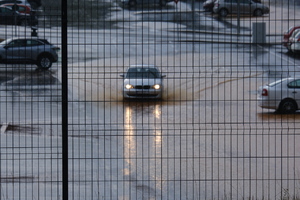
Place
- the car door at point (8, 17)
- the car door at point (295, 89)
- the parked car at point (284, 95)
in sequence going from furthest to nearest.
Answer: the car door at point (295, 89), the parked car at point (284, 95), the car door at point (8, 17)

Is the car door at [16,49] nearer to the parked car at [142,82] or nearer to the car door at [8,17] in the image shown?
the car door at [8,17]

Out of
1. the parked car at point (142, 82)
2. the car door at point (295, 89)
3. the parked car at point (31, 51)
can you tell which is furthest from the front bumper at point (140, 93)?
the car door at point (295, 89)

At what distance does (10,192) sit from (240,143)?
6.19m

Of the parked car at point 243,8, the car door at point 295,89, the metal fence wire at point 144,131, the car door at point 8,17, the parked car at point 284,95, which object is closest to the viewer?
the metal fence wire at point 144,131

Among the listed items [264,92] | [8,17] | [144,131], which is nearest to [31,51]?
[144,131]

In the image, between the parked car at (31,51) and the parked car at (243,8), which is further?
the parked car at (243,8)

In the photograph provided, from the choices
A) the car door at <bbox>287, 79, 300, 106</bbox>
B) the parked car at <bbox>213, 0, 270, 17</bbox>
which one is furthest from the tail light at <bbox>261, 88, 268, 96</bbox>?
the parked car at <bbox>213, 0, 270, 17</bbox>

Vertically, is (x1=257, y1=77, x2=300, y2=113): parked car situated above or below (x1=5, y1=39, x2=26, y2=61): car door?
below

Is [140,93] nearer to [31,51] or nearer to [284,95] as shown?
[31,51]

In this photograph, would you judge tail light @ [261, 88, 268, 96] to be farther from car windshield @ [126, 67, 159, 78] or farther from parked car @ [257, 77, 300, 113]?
car windshield @ [126, 67, 159, 78]

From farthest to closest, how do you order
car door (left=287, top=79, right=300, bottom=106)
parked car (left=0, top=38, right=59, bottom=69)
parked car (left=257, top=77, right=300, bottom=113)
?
car door (left=287, top=79, right=300, bottom=106)
parked car (left=257, top=77, right=300, bottom=113)
parked car (left=0, top=38, right=59, bottom=69)

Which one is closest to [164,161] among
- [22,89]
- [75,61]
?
Answer: [22,89]

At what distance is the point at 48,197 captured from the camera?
31.4 feet

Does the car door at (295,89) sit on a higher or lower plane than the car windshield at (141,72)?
lower
